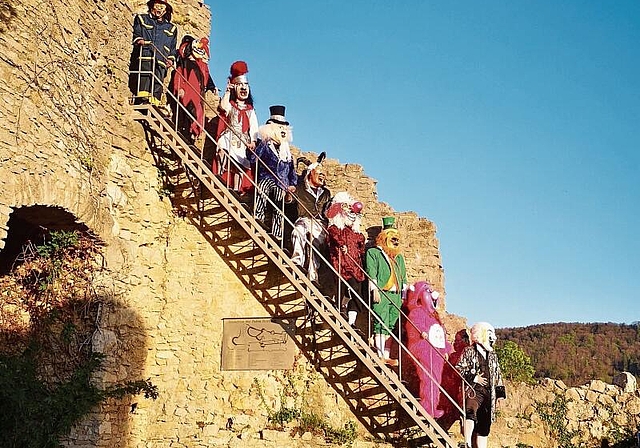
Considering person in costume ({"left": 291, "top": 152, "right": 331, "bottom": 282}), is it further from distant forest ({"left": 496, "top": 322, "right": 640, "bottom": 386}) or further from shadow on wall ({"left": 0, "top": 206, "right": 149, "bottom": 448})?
distant forest ({"left": 496, "top": 322, "right": 640, "bottom": 386})

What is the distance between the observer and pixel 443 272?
12953mm

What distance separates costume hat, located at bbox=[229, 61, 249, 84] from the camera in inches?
460

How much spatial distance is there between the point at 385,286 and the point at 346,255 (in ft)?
2.64

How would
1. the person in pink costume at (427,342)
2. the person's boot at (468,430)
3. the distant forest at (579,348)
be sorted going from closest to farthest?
the person's boot at (468,430)
the person in pink costume at (427,342)
the distant forest at (579,348)

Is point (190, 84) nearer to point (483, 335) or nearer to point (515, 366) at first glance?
point (483, 335)

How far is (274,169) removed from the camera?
1128 cm

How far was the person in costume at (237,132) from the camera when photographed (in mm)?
11305

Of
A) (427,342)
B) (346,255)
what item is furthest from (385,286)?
(427,342)

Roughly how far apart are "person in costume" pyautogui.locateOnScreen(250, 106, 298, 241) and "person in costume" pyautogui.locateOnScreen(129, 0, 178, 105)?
1.77 meters

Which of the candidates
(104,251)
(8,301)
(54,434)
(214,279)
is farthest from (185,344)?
(54,434)

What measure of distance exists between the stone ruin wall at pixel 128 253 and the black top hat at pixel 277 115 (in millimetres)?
2112

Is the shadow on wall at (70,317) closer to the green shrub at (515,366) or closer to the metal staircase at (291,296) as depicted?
the metal staircase at (291,296)

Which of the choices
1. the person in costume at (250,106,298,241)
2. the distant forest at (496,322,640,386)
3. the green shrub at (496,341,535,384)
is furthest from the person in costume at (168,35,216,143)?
the distant forest at (496,322,640,386)

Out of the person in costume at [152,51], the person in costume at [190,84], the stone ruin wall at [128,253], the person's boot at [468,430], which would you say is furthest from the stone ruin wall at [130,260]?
the person's boot at [468,430]
